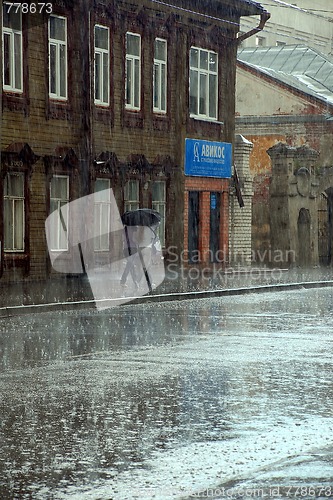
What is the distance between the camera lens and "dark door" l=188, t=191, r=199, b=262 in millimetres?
34531

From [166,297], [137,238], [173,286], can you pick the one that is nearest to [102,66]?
[137,238]

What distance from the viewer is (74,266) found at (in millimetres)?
29234

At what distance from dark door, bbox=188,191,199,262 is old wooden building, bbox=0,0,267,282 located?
6cm

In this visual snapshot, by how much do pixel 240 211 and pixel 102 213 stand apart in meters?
8.24

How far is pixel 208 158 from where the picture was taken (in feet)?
114

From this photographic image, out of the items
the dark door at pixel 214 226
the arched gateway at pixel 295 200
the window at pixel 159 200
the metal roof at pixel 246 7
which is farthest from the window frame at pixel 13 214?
the arched gateway at pixel 295 200

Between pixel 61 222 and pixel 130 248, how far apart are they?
3.84 meters

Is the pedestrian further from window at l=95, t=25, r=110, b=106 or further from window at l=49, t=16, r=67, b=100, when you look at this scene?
window at l=95, t=25, r=110, b=106

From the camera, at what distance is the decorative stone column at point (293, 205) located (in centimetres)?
3784

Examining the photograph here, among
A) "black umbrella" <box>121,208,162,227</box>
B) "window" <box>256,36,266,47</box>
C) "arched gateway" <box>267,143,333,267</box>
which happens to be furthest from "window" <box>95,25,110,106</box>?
"window" <box>256,36,266,47</box>

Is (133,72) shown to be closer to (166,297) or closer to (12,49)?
(12,49)

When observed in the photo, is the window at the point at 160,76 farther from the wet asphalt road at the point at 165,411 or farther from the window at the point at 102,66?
the wet asphalt road at the point at 165,411

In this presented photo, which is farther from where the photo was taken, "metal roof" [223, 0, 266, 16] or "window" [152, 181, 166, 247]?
"metal roof" [223, 0, 266, 16]

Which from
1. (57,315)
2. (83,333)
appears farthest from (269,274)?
(83,333)
